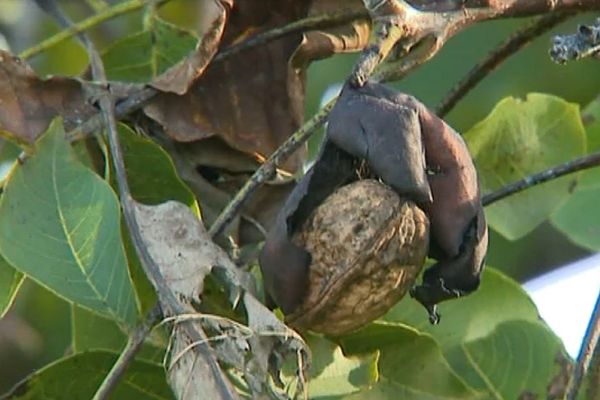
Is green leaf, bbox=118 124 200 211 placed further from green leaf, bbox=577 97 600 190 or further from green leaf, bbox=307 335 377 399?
green leaf, bbox=577 97 600 190

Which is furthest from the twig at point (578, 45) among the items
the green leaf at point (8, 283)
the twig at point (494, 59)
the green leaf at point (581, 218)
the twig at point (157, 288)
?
the green leaf at point (8, 283)

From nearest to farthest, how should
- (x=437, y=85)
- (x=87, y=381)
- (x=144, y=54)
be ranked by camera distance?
(x=87, y=381) < (x=144, y=54) < (x=437, y=85)

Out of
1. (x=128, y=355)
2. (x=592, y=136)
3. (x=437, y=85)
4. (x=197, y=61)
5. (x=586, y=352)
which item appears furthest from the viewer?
(x=437, y=85)

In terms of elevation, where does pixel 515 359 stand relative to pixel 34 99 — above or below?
below

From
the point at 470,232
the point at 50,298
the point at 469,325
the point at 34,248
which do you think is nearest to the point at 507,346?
the point at 469,325

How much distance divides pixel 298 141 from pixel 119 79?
48cm

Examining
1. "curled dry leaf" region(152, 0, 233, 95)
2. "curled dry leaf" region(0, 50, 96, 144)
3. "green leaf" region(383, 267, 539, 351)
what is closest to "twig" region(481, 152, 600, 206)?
"green leaf" region(383, 267, 539, 351)

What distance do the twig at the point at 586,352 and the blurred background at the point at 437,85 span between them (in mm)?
792

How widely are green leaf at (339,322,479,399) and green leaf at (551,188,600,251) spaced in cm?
33

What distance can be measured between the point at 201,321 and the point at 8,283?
1.03ft

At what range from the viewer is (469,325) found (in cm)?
174

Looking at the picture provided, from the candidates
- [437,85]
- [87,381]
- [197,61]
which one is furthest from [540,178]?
[437,85]

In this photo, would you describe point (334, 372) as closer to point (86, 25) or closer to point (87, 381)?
point (87, 381)

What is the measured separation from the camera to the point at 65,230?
1.60 m
